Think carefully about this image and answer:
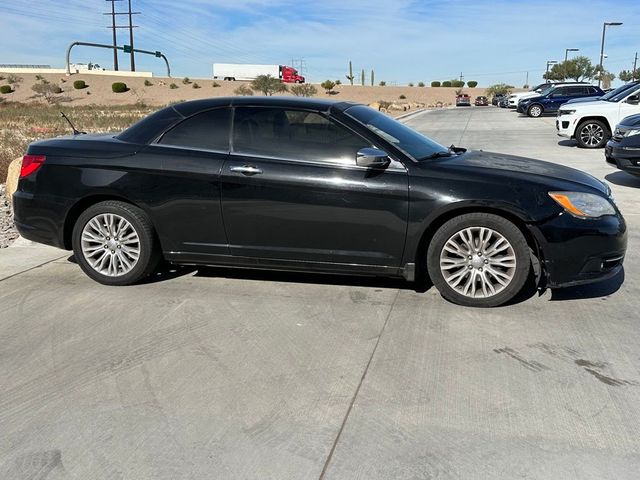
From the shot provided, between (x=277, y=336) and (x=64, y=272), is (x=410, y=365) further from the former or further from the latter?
(x=64, y=272)

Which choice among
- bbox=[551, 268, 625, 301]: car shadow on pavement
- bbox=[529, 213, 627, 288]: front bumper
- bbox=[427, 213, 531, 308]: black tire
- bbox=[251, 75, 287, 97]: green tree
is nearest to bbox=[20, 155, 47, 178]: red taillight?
bbox=[427, 213, 531, 308]: black tire

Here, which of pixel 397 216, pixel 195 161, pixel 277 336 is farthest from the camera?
pixel 195 161

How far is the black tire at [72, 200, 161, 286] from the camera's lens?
4957mm

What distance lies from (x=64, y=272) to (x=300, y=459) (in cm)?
377

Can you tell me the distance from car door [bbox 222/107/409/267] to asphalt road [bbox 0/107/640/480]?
439 millimetres

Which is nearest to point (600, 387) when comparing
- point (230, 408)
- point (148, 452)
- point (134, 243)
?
point (230, 408)

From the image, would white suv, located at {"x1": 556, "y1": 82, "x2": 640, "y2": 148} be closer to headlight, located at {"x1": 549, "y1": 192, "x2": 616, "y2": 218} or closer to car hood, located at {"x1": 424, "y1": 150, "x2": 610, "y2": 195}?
car hood, located at {"x1": 424, "y1": 150, "x2": 610, "y2": 195}

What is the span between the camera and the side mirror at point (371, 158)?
436cm

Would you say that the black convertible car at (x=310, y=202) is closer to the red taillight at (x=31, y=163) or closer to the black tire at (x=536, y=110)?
→ the red taillight at (x=31, y=163)

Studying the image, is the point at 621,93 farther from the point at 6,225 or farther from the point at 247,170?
the point at 6,225

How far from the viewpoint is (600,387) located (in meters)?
3.34

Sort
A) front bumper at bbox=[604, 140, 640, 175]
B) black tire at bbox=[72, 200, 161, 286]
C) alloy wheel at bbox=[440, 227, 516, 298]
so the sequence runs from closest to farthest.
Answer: alloy wheel at bbox=[440, 227, 516, 298], black tire at bbox=[72, 200, 161, 286], front bumper at bbox=[604, 140, 640, 175]

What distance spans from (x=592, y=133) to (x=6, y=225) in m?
14.0

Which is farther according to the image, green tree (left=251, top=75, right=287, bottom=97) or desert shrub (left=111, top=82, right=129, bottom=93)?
desert shrub (left=111, top=82, right=129, bottom=93)
